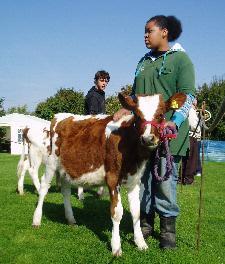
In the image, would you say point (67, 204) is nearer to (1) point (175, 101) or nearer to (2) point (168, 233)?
(2) point (168, 233)

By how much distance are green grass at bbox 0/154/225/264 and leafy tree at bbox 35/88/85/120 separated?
212 ft

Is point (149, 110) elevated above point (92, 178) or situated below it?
above

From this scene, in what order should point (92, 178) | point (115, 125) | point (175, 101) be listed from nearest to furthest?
point (175, 101), point (115, 125), point (92, 178)

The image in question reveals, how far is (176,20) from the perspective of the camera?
22.6 feet

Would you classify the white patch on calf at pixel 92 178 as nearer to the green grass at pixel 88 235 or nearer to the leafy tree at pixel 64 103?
the green grass at pixel 88 235

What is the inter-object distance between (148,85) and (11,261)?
322 cm

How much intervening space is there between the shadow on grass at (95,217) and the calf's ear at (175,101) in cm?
239

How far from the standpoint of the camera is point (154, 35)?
6.72 m

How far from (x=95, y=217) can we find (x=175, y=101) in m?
4.00

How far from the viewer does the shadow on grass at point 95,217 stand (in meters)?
7.91

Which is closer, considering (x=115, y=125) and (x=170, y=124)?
(x=170, y=124)

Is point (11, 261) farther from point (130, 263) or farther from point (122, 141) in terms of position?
point (122, 141)

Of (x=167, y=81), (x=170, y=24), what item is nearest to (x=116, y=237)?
(x=167, y=81)

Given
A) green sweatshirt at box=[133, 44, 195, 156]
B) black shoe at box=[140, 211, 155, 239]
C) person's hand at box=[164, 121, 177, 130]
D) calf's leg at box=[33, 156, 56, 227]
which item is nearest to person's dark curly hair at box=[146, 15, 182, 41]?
green sweatshirt at box=[133, 44, 195, 156]
